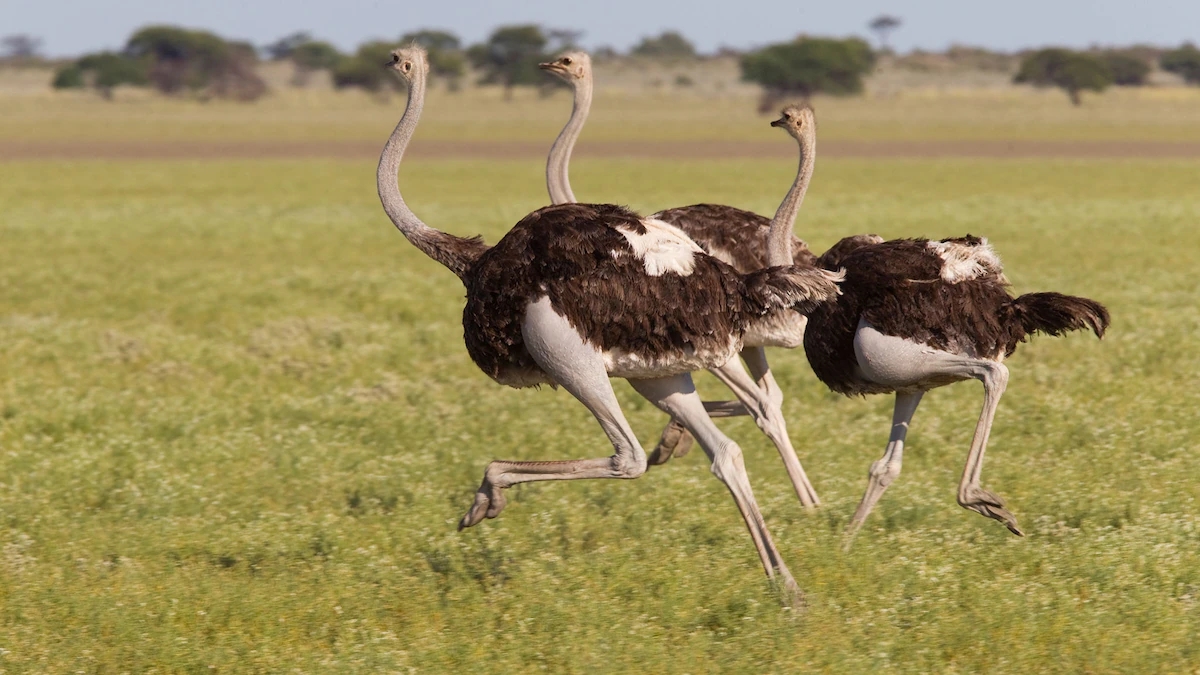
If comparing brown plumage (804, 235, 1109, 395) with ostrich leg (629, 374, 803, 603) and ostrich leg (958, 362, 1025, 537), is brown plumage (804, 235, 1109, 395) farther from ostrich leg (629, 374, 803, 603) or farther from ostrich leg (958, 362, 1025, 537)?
ostrich leg (629, 374, 803, 603)

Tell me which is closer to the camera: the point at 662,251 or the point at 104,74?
the point at 662,251

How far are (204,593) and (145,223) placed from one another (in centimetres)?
2277

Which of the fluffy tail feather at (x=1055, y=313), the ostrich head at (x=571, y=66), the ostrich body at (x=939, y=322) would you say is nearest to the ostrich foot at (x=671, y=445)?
the ostrich body at (x=939, y=322)

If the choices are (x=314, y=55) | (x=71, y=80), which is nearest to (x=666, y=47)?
(x=314, y=55)

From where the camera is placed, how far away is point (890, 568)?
7578 millimetres

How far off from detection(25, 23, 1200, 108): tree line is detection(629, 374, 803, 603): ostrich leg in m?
88.2

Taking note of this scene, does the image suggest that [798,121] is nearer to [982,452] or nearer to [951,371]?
[951,371]

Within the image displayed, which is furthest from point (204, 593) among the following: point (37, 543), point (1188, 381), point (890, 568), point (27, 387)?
point (1188, 381)

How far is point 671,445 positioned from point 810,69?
288 feet

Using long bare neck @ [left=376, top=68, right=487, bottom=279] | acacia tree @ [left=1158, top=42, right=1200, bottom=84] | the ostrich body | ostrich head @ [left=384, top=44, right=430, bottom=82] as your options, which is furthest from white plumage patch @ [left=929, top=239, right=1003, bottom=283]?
acacia tree @ [left=1158, top=42, right=1200, bottom=84]

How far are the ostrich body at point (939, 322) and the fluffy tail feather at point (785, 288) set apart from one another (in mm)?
433

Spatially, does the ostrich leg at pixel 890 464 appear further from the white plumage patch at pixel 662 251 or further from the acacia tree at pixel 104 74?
the acacia tree at pixel 104 74

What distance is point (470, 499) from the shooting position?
9484 millimetres

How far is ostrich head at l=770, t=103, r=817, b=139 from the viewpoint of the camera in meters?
8.35
